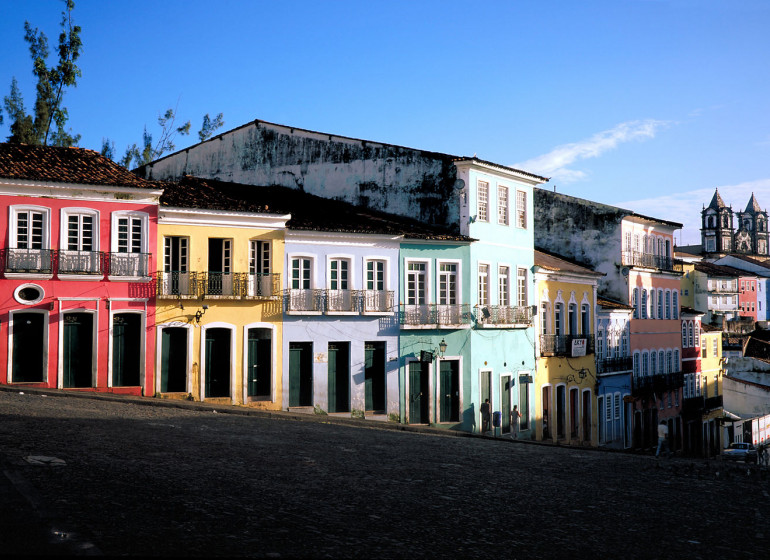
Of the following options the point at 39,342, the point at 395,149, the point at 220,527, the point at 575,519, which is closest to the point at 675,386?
the point at 395,149

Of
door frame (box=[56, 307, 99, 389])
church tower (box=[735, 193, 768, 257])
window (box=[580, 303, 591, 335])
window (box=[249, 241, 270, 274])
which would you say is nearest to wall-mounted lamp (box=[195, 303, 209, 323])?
window (box=[249, 241, 270, 274])

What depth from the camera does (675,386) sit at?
1822 inches

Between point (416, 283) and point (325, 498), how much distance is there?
19.1 m

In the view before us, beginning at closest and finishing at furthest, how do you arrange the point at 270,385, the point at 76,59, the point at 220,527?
the point at 220,527 → the point at 270,385 → the point at 76,59

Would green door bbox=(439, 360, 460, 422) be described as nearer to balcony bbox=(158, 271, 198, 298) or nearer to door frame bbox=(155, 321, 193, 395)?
door frame bbox=(155, 321, 193, 395)

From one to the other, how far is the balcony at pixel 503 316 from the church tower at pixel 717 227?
120571mm

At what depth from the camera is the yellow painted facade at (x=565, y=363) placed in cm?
3444

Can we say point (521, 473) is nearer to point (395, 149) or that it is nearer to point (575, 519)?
point (575, 519)

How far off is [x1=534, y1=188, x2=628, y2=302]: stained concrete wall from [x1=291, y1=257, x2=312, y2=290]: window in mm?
17393

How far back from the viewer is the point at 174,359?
25438mm

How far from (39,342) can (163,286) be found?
3756 millimetres

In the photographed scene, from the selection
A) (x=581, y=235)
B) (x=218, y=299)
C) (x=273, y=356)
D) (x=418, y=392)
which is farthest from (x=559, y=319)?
(x=218, y=299)

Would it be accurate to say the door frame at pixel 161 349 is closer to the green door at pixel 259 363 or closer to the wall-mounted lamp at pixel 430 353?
the green door at pixel 259 363

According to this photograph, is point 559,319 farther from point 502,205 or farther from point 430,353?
point 430,353
